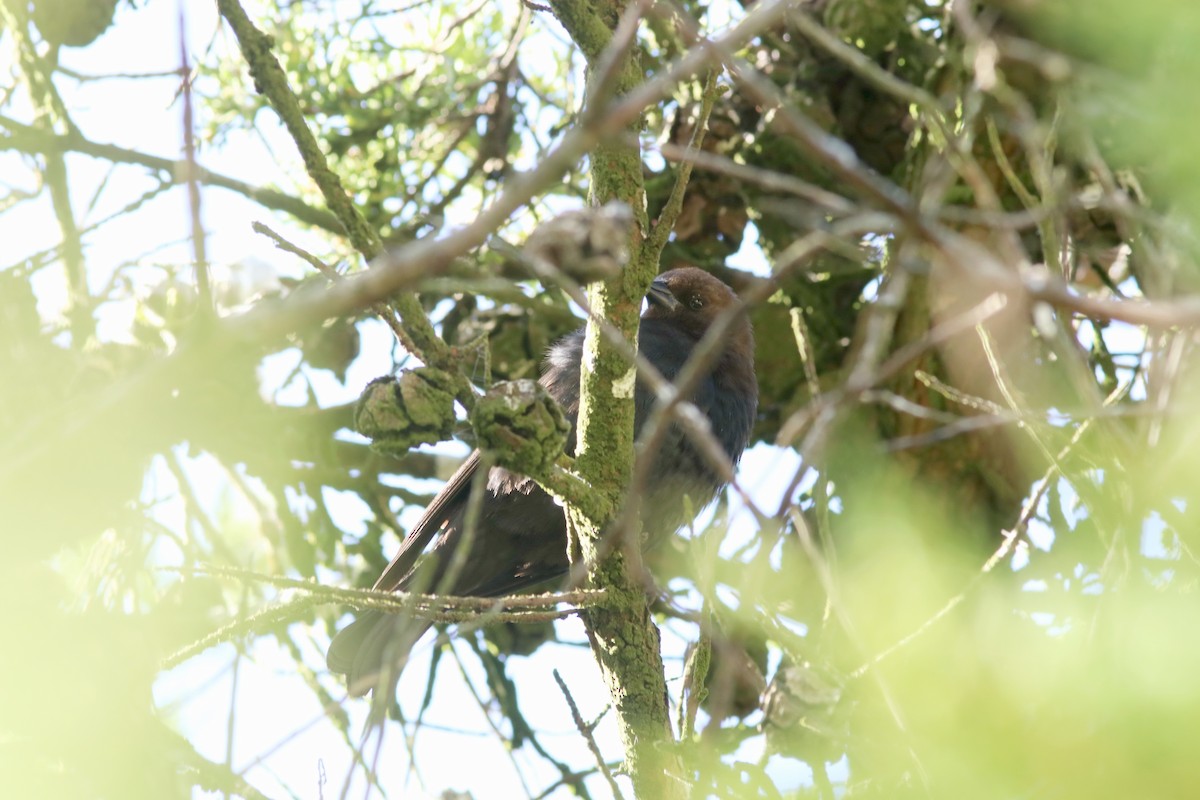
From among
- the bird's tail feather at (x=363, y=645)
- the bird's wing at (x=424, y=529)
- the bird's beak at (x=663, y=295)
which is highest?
the bird's beak at (x=663, y=295)

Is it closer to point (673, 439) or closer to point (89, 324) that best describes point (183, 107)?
point (89, 324)

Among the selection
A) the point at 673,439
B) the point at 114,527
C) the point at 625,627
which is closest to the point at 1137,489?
the point at 625,627

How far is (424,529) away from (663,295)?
1.49m

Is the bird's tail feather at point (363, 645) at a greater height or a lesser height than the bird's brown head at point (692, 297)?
lesser

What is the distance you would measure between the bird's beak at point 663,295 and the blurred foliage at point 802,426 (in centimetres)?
19

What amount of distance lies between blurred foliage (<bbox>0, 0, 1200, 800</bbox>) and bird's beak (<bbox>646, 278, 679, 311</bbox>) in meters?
0.19

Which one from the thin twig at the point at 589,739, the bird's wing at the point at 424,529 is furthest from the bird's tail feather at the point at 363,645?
the thin twig at the point at 589,739

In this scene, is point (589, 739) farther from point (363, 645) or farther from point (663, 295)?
point (663, 295)

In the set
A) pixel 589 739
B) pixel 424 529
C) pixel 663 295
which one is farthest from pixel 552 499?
pixel 589 739

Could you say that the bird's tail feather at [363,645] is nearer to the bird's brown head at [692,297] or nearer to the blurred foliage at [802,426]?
the blurred foliage at [802,426]

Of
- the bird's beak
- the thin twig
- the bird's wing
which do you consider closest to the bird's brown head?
the bird's beak

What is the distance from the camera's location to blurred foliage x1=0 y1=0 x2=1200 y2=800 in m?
1.88

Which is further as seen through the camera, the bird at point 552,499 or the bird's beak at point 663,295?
the bird's beak at point 663,295

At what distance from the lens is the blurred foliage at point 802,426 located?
188 centimetres
